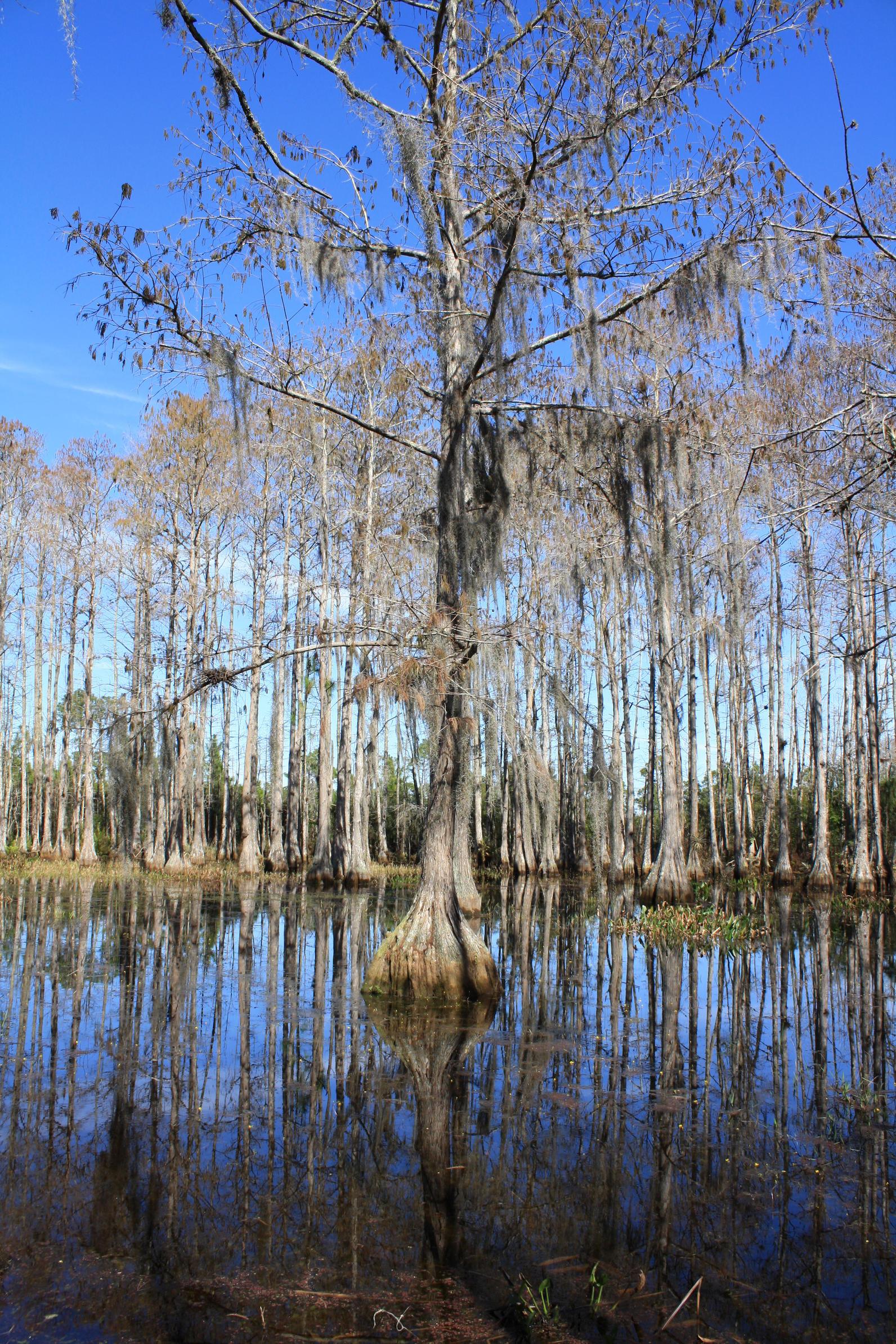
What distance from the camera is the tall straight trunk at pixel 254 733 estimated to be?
21.2 m

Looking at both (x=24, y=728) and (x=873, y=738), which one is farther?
(x=24, y=728)

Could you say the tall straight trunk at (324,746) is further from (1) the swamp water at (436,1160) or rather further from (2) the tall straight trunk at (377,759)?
(1) the swamp water at (436,1160)

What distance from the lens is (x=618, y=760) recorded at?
2356 cm

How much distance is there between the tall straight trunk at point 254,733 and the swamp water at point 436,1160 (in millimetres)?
12741

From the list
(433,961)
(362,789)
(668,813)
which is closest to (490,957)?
(433,961)

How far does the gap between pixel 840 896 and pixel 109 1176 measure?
17.8 m

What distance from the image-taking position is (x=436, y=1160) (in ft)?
13.4

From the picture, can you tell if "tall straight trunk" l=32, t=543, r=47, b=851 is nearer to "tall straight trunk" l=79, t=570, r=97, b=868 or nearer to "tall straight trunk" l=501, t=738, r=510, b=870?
"tall straight trunk" l=79, t=570, r=97, b=868

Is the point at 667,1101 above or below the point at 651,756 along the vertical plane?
below

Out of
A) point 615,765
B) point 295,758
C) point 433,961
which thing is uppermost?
point 295,758

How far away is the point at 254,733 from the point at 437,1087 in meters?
17.5

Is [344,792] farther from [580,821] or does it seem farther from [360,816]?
[580,821]

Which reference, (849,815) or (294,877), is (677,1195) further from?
(849,815)

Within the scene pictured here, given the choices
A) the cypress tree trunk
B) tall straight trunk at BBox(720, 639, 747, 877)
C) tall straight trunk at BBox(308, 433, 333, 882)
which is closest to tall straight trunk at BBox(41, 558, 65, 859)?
the cypress tree trunk
